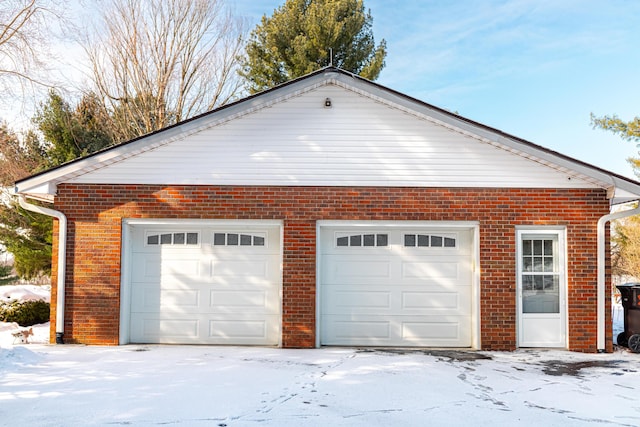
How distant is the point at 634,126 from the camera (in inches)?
812

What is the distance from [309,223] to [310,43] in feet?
48.7

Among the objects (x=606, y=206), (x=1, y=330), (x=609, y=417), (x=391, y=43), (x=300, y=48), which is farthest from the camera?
(x=391, y=43)

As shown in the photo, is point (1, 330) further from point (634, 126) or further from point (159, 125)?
point (634, 126)

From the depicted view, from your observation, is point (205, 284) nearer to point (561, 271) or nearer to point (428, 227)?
point (428, 227)

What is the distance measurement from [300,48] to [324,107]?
13348 millimetres

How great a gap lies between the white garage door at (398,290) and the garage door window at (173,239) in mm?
2534

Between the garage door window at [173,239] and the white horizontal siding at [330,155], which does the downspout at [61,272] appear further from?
the garage door window at [173,239]

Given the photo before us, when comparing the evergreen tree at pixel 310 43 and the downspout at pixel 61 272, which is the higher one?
the evergreen tree at pixel 310 43

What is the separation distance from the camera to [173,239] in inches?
410

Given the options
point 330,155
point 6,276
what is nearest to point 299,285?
point 330,155

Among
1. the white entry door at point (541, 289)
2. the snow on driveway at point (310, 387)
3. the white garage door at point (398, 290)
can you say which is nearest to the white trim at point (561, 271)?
the white entry door at point (541, 289)

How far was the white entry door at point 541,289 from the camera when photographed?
1002cm

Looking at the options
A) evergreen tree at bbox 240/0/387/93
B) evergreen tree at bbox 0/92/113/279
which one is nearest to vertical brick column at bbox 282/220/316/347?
evergreen tree at bbox 0/92/113/279

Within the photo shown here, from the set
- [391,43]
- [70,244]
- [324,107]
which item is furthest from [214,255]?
[391,43]
